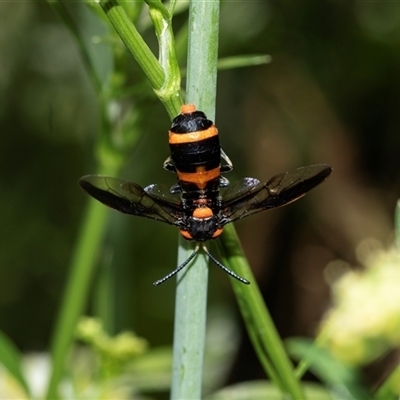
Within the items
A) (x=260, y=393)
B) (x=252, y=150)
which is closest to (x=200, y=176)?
(x=260, y=393)

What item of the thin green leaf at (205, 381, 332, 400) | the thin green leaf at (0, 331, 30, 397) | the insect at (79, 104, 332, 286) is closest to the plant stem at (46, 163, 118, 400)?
the thin green leaf at (0, 331, 30, 397)

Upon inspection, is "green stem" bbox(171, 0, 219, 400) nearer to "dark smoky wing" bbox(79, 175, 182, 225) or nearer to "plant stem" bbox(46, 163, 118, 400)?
"dark smoky wing" bbox(79, 175, 182, 225)

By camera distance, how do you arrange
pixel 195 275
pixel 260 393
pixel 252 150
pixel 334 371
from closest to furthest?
pixel 195 275, pixel 334 371, pixel 260 393, pixel 252 150

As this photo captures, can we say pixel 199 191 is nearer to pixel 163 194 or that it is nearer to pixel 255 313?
pixel 163 194

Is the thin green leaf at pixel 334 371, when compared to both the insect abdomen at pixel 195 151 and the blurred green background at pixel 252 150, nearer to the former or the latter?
the insect abdomen at pixel 195 151

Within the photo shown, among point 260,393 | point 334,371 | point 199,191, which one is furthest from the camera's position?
point 260,393

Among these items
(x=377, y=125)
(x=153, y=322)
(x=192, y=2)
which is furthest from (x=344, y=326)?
(x=377, y=125)
